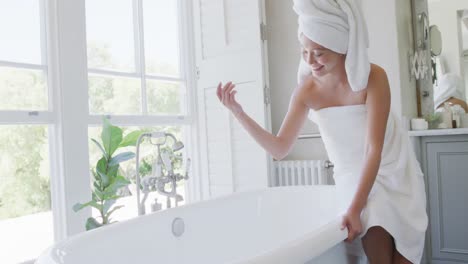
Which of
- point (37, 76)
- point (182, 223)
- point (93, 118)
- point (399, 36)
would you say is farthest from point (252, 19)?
point (182, 223)

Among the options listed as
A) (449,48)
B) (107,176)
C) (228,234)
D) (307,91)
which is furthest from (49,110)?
(449,48)

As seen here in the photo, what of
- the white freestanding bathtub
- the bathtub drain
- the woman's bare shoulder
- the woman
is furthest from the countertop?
the bathtub drain

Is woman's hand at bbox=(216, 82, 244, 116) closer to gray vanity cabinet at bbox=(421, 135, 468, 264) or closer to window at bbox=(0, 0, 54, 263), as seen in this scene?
window at bbox=(0, 0, 54, 263)

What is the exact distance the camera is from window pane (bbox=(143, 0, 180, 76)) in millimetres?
3172

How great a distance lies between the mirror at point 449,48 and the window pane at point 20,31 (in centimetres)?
267

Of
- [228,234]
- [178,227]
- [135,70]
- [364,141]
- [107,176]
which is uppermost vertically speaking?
[135,70]

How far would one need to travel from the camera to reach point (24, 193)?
2314 mm

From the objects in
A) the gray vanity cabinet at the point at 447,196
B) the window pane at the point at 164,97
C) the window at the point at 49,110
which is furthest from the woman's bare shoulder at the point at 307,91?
the window pane at the point at 164,97

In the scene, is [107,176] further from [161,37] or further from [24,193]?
[161,37]

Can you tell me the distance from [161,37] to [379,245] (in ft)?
8.03

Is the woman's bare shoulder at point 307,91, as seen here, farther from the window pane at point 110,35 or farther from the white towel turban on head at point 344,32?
the window pane at point 110,35

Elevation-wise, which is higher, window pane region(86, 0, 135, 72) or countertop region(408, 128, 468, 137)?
window pane region(86, 0, 135, 72)

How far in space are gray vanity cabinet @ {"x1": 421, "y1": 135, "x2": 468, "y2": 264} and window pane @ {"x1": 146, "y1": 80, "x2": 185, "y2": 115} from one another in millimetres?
1845

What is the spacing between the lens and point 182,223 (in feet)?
6.42
